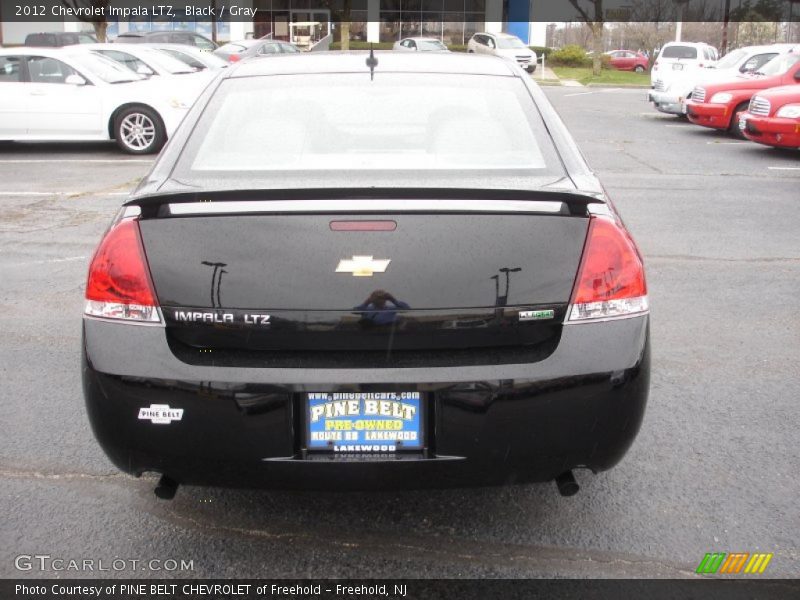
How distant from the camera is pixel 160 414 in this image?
8.62 feet

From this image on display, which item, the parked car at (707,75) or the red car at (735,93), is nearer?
the red car at (735,93)

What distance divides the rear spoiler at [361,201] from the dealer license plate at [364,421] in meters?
0.56

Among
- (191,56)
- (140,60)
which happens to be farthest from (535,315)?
(191,56)

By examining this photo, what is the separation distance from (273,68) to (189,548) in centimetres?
206

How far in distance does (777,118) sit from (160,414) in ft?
39.9

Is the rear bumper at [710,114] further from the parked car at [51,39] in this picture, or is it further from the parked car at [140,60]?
the parked car at [51,39]

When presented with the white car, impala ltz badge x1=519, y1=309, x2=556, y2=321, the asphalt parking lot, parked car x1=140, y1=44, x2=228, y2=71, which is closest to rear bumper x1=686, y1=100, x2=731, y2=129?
the white car

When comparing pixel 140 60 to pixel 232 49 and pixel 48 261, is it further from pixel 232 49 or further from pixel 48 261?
pixel 232 49

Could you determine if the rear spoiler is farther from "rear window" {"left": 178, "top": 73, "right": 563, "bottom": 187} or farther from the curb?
the curb

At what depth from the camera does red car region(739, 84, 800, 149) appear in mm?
12555

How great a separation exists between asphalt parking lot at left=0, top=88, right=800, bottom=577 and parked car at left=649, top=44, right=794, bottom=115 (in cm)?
1222

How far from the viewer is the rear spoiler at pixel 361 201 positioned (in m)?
2.65
